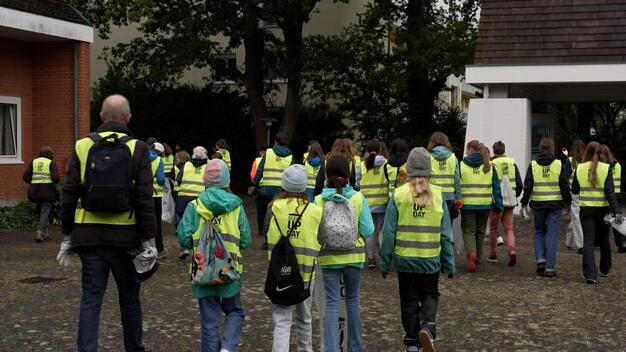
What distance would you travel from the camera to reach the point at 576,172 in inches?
442

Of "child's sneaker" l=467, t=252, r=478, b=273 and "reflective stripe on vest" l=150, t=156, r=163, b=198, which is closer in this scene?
"child's sneaker" l=467, t=252, r=478, b=273

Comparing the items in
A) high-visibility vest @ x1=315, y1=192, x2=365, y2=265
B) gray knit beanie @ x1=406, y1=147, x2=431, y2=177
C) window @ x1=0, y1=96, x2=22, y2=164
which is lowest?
high-visibility vest @ x1=315, y1=192, x2=365, y2=265

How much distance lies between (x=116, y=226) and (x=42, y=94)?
1520 cm

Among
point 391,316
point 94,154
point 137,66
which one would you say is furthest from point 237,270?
point 137,66

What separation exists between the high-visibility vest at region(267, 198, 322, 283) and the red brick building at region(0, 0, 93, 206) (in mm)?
14327

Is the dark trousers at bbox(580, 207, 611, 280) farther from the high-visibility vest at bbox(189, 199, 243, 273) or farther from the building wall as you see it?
the building wall

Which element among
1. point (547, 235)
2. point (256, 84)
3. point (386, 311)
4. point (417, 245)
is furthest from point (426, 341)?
point (256, 84)

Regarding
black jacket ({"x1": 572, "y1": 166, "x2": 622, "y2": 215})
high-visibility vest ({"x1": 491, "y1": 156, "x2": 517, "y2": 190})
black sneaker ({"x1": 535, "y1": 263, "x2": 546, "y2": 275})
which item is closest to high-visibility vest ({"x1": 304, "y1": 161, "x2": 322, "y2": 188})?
high-visibility vest ({"x1": 491, "y1": 156, "x2": 517, "y2": 190})

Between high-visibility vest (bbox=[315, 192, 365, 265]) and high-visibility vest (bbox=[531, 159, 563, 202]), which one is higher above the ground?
high-visibility vest (bbox=[531, 159, 563, 202])

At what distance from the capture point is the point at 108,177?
19.8 ft

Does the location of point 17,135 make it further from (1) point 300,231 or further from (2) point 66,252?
(1) point 300,231

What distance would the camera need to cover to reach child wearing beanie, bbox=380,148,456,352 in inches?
272

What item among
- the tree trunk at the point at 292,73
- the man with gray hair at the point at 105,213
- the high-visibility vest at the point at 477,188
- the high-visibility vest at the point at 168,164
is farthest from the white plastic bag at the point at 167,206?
the tree trunk at the point at 292,73

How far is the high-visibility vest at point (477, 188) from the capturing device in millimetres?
12031
